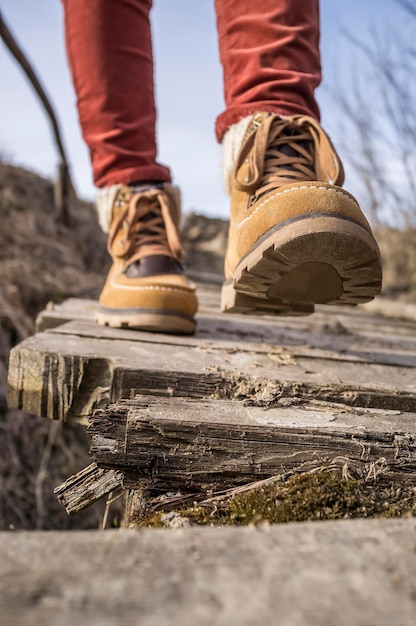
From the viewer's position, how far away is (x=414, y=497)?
748 mm

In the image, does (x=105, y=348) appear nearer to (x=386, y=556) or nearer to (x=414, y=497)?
(x=414, y=497)

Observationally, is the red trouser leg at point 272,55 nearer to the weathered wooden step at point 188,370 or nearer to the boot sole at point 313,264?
the boot sole at point 313,264

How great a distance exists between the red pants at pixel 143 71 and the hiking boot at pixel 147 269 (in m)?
0.09

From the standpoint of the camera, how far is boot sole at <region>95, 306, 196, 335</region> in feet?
4.68

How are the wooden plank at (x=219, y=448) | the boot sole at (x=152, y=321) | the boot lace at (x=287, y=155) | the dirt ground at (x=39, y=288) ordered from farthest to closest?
the dirt ground at (x=39, y=288)
the boot sole at (x=152, y=321)
the boot lace at (x=287, y=155)
the wooden plank at (x=219, y=448)

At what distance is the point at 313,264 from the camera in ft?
3.47

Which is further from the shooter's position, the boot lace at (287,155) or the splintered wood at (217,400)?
the boot lace at (287,155)

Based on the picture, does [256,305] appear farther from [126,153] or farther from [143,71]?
[143,71]

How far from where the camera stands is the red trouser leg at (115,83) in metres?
1.52

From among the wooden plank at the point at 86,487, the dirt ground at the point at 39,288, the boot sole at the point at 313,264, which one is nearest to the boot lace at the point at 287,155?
the boot sole at the point at 313,264

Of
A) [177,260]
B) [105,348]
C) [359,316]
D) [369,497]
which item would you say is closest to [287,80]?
[177,260]

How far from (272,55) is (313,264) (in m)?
0.49

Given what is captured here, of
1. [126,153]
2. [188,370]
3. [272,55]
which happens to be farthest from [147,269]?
[272,55]

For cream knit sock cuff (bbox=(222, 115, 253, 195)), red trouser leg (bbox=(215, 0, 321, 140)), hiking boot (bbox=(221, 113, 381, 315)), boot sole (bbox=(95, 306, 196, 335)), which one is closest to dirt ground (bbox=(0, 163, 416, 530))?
boot sole (bbox=(95, 306, 196, 335))
